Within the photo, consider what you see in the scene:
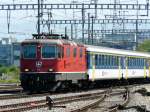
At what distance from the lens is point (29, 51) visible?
91.8ft

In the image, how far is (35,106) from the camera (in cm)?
1962

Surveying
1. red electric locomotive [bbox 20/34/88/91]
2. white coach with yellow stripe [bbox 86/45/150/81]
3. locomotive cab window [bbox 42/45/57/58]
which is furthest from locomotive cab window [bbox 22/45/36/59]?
white coach with yellow stripe [bbox 86/45/150/81]

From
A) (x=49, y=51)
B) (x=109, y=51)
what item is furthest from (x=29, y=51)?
(x=109, y=51)

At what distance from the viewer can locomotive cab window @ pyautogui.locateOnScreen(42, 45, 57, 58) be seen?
2775cm

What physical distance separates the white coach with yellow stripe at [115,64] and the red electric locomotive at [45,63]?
13.2ft

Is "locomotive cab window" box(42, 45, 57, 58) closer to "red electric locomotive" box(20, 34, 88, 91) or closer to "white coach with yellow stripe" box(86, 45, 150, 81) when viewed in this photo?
"red electric locomotive" box(20, 34, 88, 91)

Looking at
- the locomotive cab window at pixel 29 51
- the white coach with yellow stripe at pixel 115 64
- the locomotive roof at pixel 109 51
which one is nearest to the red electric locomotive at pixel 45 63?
the locomotive cab window at pixel 29 51

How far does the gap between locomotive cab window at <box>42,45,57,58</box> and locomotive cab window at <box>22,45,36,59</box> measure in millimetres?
498

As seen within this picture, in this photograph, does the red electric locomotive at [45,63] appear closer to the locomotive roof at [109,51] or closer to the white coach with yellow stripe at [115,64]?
the white coach with yellow stripe at [115,64]

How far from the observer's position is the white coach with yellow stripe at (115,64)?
33.2 m

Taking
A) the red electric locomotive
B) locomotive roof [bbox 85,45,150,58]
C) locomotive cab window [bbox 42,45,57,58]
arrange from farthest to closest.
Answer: locomotive roof [bbox 85,45,150,58] → locomotive cab window [bbox 42,45,57,58] → the red electric locomotive

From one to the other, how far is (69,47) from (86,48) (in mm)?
3429

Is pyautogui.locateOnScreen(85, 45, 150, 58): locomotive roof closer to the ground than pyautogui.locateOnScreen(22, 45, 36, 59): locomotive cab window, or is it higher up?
closer to the ground

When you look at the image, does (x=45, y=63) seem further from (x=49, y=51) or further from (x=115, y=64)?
(x=115, y=64)
